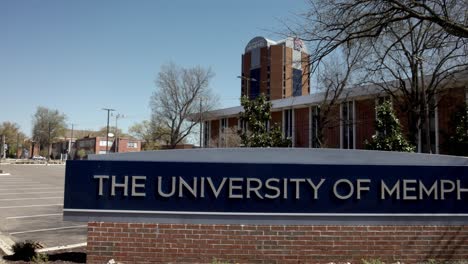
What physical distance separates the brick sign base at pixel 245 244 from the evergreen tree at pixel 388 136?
11.2 metres

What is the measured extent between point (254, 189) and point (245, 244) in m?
0.92

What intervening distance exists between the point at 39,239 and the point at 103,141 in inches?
4018

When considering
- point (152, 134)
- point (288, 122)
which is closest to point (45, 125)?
point (152, 134)

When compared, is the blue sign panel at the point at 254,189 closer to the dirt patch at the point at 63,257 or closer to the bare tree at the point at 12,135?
the dirt patch at the point at 63,257

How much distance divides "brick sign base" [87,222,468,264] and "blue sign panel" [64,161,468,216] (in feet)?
0.98

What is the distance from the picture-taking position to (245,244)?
24.6 feet

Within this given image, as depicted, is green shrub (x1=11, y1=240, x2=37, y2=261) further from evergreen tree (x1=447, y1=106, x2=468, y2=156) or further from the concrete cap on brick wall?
evergreen tree (x1=447, y1=106, x2=468, y2=156)

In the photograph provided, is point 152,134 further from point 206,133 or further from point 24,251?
point 24,251

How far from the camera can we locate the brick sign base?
294 inches

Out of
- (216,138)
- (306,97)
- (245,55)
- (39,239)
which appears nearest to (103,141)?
(245,55)

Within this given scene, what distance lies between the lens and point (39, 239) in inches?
416

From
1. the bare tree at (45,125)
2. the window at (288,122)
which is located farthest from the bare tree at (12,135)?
the window at (288,122)

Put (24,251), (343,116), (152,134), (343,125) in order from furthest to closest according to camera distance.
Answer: (152,134)
(343,116)
(343,125)
(24,251)

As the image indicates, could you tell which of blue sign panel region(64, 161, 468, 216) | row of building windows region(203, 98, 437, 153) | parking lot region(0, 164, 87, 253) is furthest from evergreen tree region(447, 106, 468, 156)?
parking lot region(0, 164, 87, 253)
